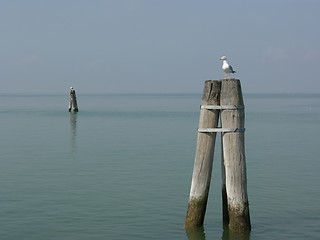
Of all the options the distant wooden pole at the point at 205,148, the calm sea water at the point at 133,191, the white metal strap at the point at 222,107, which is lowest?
the calm sea water at the point at 133,191

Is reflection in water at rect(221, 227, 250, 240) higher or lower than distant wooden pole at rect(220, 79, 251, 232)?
lower

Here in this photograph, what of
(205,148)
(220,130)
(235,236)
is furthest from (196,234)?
(220,130)

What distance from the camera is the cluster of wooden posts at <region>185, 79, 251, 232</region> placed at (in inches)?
431

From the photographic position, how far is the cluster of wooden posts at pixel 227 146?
10945 mm

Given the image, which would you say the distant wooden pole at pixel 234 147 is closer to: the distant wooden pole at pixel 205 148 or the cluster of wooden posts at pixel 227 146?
the cluster of wooden posts at pixel 227 146

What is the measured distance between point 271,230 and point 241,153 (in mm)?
2581

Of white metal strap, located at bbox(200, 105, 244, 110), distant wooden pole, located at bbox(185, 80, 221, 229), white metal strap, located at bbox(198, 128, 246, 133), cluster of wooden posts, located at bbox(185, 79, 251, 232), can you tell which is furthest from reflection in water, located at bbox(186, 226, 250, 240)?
white metal strap, located at bbox(200, 105, 244, 110)

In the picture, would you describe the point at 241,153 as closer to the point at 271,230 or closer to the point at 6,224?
the point at 271,230

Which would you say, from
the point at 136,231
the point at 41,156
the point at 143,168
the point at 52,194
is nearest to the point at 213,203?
the point at 136,231

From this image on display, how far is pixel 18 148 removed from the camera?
99.0 feet

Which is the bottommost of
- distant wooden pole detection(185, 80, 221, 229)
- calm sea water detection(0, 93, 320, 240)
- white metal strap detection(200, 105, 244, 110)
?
calm sea water detection(0, 93, 320, 240)

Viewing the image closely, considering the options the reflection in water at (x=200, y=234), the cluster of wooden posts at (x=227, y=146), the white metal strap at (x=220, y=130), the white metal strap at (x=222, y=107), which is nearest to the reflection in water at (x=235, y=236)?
the reflection in water at (x=200, y=234)

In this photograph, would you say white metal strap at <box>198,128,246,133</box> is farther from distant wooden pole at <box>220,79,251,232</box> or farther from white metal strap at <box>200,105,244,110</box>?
white metal strap at <box>200,105,244,110</box>

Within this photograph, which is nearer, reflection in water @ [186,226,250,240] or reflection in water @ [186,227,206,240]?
reflection in water @ [186,226,250,240]
